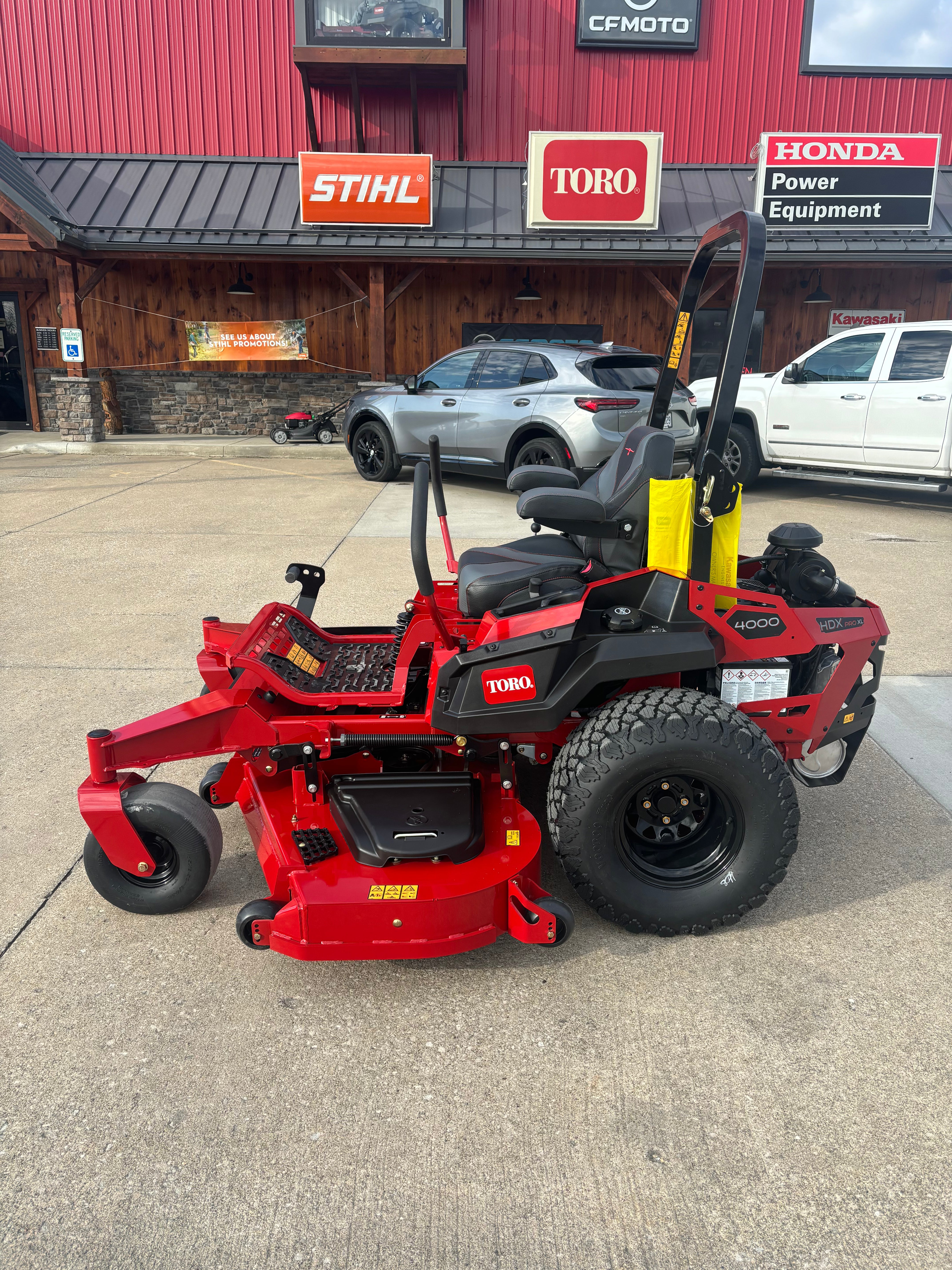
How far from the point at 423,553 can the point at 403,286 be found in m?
12.7

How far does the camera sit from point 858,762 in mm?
4125

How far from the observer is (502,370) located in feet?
33.5

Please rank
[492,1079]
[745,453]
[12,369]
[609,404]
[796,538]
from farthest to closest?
[12,369] < [745,453] < [609,404] < [796,538] < [492,1079]

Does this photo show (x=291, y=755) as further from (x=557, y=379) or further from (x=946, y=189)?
(x=946, y=189)

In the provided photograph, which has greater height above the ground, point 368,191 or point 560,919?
point 368,191

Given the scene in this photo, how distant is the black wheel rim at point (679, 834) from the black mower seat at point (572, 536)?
2.45 feet

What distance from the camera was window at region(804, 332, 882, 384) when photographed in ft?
32.2

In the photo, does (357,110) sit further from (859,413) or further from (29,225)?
(859,413)

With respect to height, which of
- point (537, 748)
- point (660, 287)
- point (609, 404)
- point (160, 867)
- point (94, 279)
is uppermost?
point (94, 279)

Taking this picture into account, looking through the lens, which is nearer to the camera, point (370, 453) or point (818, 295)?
point (370, 453)

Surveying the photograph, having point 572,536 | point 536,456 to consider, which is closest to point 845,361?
point 536,456

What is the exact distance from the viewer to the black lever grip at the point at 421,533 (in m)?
3.01

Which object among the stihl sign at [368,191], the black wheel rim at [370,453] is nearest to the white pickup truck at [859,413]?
the black wheel rim at [370,453]

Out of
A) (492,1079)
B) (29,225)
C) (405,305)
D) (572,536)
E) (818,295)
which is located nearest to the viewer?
(492,1079)
